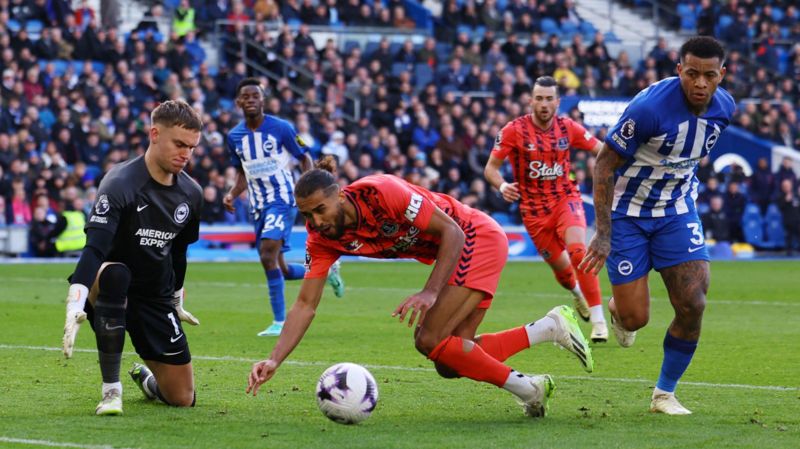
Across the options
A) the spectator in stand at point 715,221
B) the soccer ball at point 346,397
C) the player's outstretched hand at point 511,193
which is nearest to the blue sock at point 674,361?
the soccer ball at point 346,397

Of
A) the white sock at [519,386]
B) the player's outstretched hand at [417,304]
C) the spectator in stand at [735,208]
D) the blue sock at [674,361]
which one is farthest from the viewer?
the spectator in stand at [735,208]

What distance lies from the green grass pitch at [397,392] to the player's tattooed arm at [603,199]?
98cm

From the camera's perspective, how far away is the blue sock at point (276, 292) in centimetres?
1355

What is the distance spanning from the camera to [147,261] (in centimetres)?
812

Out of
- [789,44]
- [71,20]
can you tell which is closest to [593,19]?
[789,44]

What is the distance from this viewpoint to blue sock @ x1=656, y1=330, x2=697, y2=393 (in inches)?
313

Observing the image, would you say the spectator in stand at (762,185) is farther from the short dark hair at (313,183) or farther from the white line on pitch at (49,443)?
the white line on pitch at (49,443)

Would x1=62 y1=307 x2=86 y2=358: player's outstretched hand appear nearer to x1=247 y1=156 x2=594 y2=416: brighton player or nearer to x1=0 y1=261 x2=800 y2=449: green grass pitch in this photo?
x1=0 y1=261 x2=800 y2=449: green grass pitch

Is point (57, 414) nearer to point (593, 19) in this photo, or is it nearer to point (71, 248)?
point (71, 248)

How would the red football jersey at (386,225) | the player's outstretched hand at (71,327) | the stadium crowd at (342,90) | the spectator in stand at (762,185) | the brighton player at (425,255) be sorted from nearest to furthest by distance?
1. the player's outstretched hand at (71,327)
2. the brighton player at (425,255)
3. the red football jersey at (386,225)
4. the stadium crowd at (342,90)
5. the spectator in stand at (762,185)

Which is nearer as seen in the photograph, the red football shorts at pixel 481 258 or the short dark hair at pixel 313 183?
the short dark hair at pixel 313 183

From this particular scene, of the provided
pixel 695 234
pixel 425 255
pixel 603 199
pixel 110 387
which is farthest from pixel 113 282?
pixel 695 234

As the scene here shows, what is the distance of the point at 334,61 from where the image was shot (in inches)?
1252

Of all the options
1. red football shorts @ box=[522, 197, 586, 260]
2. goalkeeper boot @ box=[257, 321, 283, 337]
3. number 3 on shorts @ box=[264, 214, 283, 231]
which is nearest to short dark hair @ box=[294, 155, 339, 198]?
goalkeeper boot @ box=[257, 321, 283, 337]
